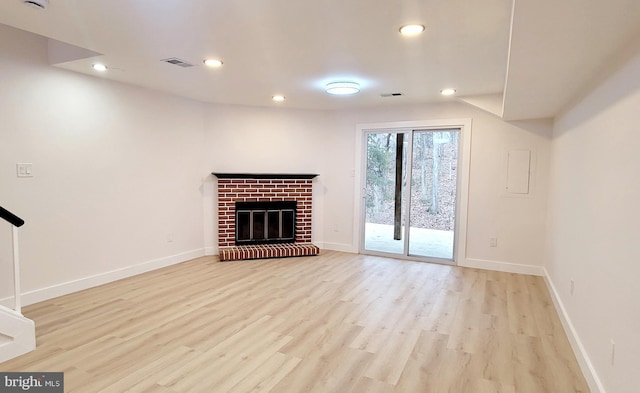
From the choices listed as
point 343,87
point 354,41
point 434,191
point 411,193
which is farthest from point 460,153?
point 354,41

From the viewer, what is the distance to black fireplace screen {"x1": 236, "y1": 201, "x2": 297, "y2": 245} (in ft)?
18.2

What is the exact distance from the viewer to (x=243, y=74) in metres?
3.70

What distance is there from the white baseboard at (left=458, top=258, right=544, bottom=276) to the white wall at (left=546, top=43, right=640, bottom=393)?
54.7 inches

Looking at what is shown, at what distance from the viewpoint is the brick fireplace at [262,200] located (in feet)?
17.6

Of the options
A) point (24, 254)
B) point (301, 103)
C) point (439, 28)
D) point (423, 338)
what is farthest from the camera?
point (301, 103)

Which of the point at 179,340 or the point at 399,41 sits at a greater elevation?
the point at 399,41

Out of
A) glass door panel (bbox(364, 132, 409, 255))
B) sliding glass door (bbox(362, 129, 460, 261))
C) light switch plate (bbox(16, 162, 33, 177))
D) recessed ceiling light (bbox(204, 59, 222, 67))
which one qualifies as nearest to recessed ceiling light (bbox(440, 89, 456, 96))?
sliding glass door (bbox(362, 129, 460, 261))

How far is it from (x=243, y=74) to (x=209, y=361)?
107 inches

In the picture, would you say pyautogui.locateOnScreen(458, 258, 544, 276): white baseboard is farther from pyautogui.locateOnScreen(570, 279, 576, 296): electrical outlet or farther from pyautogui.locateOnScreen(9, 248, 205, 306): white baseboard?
pyautogui.locateOnScreen(9, 248, 205, 306): white baseboard

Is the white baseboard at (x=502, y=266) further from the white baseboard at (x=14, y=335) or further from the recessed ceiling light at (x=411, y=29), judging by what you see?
the white baseboard at (x=14, y=335)

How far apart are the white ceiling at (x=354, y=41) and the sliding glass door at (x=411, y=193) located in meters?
1.27

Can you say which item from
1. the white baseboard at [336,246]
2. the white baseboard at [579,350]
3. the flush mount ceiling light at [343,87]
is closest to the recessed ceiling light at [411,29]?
the flush mount ceiling light at [343,87]

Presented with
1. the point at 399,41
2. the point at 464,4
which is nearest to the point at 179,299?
the point at 399,41

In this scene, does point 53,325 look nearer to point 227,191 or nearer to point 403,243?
point 227,191
